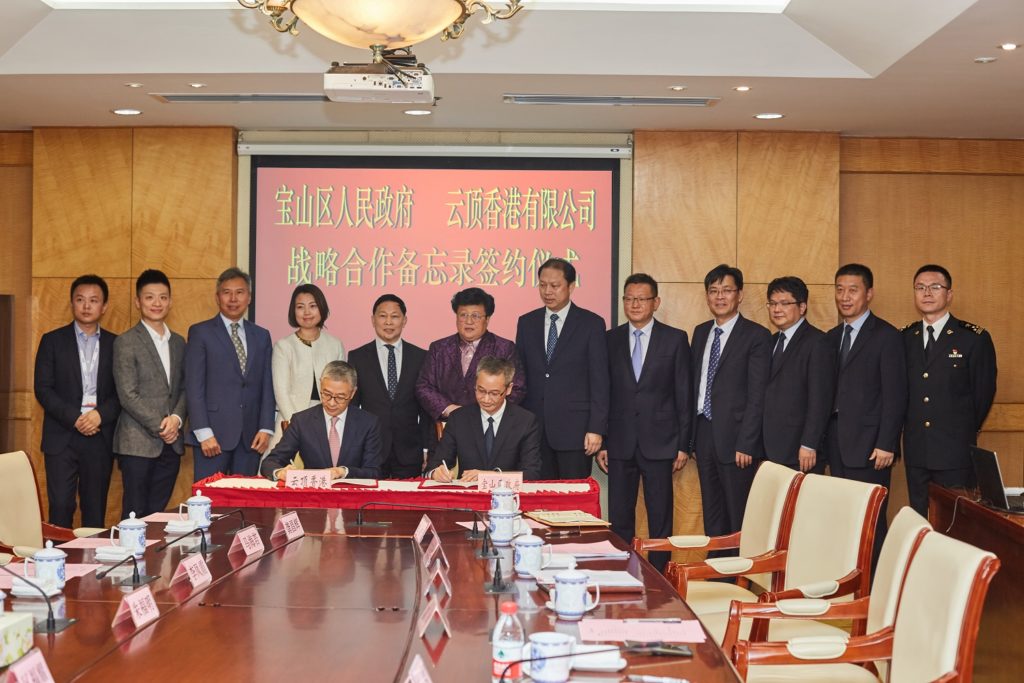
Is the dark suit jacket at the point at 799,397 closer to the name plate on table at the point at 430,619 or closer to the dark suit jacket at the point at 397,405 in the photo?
the dark suit jacket at the point at 397,405

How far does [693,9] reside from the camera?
18.5 ft

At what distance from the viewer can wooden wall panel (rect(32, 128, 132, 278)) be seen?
7137mm

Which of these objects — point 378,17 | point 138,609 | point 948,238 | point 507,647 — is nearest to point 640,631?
point 507,647

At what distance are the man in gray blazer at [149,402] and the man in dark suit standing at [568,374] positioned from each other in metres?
2.23

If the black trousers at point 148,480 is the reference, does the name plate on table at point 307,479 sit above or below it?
above

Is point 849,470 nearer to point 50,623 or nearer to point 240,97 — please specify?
point 240,97

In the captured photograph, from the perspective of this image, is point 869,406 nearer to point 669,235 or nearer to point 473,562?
point 669,235

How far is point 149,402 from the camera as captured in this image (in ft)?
20.9

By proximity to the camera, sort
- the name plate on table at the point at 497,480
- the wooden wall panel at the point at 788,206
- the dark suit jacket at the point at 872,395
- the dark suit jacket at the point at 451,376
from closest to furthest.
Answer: the name plate on table at the point at 497,480 → the dark suit jacket at the point at 872,395 → the dark suit jacket at the point at 451,376 → the wooden wall panel at the point at 788,206

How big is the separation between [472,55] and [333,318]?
8.02ft

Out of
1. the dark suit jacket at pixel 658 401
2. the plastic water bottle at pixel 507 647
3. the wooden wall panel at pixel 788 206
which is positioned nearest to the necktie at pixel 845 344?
the dark suit jacket at pixel 658 401

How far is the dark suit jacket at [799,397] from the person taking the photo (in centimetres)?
593

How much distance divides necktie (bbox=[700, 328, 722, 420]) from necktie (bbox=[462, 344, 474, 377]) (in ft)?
4.73

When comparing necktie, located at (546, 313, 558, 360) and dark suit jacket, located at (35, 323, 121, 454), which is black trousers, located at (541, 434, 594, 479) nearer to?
necktie, located at (546, 313, 558, 360)
